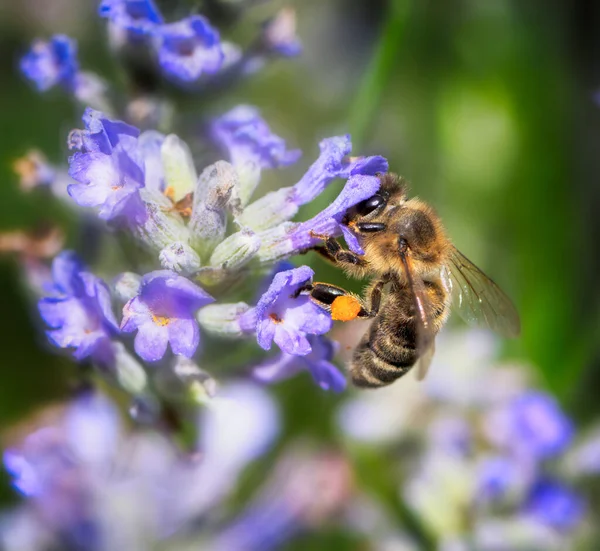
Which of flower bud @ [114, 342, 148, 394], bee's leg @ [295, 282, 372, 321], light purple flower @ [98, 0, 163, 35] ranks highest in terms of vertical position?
light purple flower @ [98, 0, 163, 35]

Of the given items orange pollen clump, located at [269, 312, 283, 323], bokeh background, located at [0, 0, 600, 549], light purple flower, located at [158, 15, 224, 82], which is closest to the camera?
orange pollen clump, located at [269, 312, 283, 323]

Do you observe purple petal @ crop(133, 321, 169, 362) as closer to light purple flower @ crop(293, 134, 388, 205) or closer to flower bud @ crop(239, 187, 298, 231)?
flower bud @ crop(239, 187, 298, 231)

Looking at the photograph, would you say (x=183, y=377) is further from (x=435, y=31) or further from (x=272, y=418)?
(x=435, y=31)

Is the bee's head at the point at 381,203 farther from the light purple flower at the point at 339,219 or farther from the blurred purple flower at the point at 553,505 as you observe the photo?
the blurred purple flower at the point at 553,505

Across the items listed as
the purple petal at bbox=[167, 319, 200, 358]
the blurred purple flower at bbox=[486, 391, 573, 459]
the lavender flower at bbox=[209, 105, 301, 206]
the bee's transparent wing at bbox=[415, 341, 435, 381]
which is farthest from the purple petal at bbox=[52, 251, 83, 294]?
the blurred purple flower at bbox=[486, 391, 573, 459]

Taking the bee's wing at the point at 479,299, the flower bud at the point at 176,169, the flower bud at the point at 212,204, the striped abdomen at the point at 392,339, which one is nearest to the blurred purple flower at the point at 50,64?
the flower bud at the point at 176,169

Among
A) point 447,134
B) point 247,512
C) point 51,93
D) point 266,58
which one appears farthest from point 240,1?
point 51,93

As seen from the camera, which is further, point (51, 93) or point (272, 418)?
point (51, 93)
